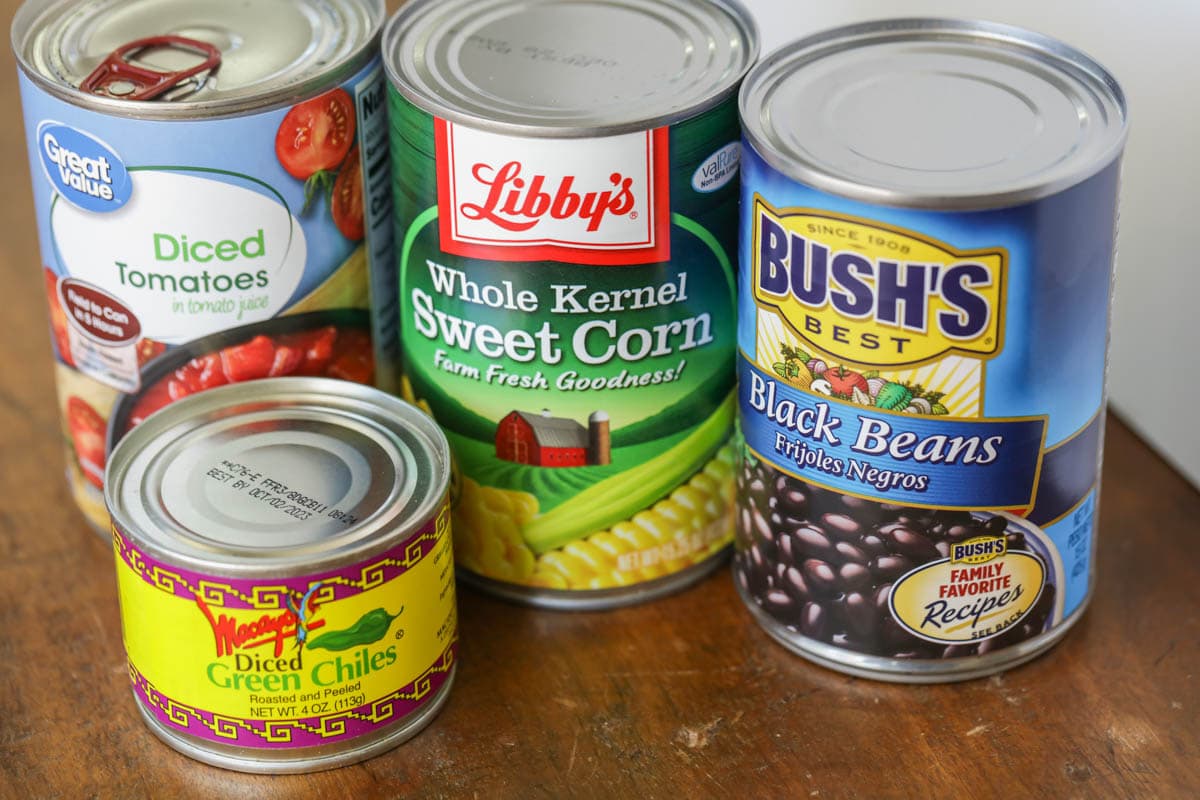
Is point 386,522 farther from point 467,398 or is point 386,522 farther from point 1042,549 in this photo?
point 1042,549

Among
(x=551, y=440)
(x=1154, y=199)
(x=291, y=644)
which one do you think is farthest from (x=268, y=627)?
(x=1154, y=199)

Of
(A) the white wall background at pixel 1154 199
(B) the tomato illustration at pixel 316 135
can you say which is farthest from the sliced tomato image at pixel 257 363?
(A) the white wall background at pixel 1154 199

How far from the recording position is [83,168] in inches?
42.1

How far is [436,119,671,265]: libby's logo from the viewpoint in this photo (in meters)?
0.99

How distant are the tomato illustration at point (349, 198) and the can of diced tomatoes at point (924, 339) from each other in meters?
0.26

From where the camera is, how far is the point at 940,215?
→ 91 cm

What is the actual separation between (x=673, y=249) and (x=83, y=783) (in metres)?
0.46

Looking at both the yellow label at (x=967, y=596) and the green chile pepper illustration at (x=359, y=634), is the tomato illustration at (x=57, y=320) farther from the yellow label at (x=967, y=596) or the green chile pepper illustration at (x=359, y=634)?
the yellow label at (x=967, y=596)

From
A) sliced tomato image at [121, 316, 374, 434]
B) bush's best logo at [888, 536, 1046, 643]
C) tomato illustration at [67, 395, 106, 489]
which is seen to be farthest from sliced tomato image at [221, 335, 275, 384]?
bush's best logo at [888, 536, 1046, 643]

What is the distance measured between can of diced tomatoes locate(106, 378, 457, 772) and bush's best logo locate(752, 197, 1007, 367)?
0.24 m

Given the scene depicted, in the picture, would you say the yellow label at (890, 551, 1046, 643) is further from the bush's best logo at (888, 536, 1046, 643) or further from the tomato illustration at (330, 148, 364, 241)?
the tomato illustration at (330, 148, 364, 241)

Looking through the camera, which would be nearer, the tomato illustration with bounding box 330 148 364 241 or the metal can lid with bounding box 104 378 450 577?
the metal can lid with bounding box 104 378 450 577

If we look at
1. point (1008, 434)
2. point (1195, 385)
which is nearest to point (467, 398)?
point (1008, 434)

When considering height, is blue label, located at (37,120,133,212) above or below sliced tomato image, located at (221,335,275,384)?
above
